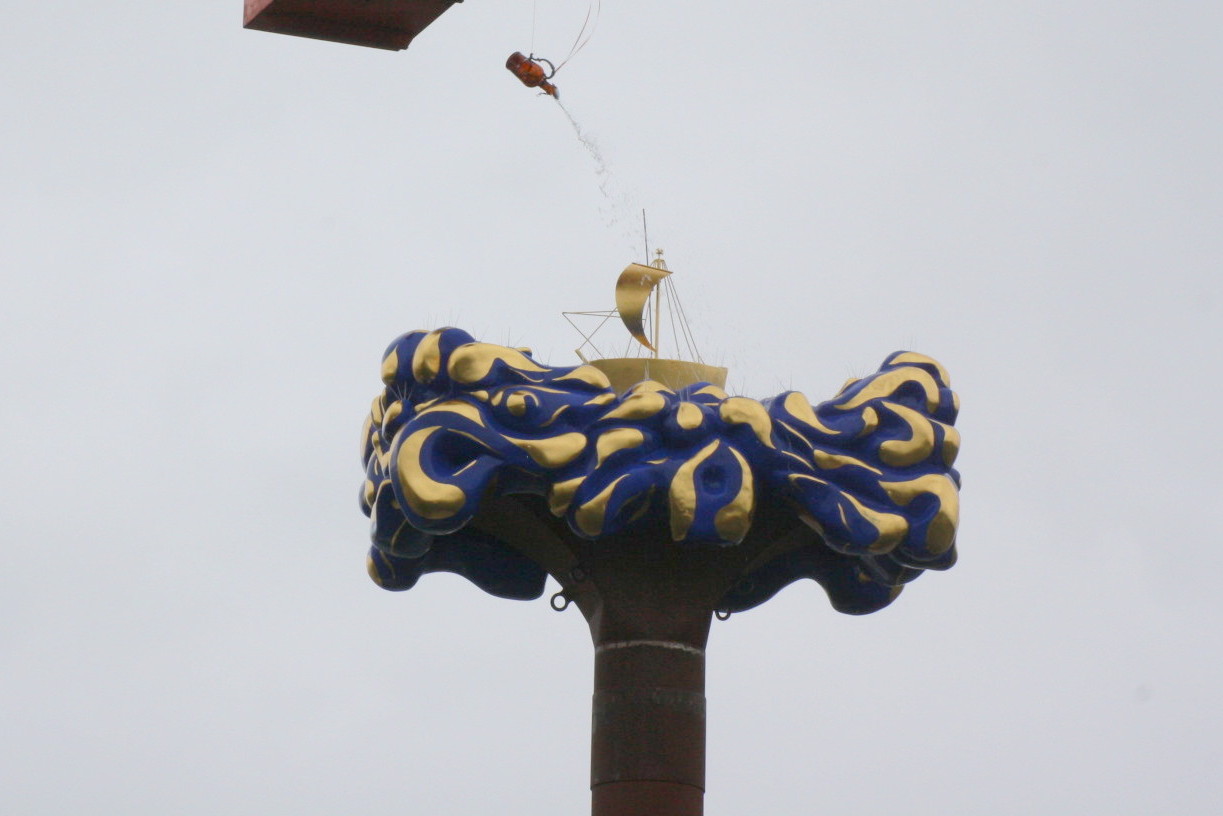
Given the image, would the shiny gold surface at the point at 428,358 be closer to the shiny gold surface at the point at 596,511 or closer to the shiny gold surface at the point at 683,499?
the shiny gold surface at the point at 596,511

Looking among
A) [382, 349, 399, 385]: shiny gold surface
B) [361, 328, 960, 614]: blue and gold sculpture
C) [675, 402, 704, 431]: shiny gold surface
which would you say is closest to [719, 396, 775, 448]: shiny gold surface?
[361, 328, 960, 614]: blue and gold sculpture

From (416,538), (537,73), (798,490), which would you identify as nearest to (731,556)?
(798,490)

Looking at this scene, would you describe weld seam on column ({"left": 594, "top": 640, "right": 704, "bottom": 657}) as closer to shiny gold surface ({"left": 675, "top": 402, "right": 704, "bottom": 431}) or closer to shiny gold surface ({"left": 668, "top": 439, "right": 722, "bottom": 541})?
shiny gold surface ({"left": 668, "top": 439, "right": 722, "bottom": 541})

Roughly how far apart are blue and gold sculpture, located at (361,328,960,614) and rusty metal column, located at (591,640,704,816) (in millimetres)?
988

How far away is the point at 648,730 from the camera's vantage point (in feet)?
70.0

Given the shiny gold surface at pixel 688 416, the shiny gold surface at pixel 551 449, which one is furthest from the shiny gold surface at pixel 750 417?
the shiny gold surface at pixel 551 449

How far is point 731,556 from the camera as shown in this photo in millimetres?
22031

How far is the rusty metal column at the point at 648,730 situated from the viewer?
21172mm

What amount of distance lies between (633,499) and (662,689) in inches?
65.7

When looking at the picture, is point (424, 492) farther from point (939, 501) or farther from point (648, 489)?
point (939, 501)

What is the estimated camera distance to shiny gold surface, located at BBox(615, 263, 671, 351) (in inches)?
914

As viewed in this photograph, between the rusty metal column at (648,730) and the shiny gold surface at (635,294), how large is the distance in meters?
2.96

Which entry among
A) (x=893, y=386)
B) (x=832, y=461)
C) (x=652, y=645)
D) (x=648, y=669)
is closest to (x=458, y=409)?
(x=652, y=645)

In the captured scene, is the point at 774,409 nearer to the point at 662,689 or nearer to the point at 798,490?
the point at 798,490
